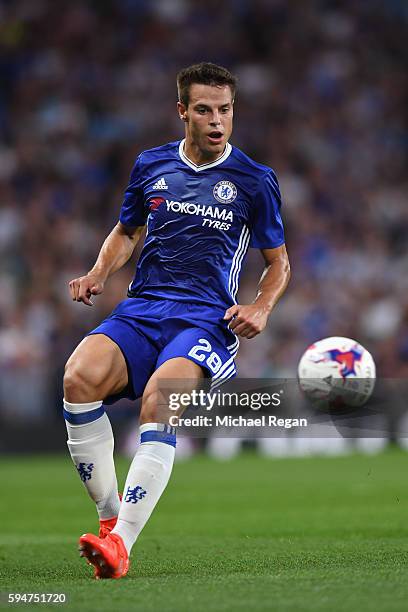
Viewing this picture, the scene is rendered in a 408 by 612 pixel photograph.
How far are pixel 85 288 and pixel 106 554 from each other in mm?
1478

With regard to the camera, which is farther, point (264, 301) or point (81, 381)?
point (264, 301)

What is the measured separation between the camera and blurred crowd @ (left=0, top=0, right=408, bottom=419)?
16.6m

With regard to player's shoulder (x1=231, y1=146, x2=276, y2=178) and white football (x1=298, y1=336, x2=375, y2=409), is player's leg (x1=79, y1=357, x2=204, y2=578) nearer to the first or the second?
white football (x1=298, y1=336, x2=375, y2=409)

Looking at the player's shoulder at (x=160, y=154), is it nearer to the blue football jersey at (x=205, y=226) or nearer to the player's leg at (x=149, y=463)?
the blue football jersey at (x=205, y=226)

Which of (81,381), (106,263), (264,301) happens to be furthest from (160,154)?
(81,381)

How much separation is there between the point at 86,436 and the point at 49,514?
432 centimetres

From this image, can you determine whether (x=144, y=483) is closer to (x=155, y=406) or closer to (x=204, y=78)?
(x=155, y=406)

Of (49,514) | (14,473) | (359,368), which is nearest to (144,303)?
(359,368)

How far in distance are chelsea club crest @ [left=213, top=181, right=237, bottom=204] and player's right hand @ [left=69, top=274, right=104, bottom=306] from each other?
2.53 feet

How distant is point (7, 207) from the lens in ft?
59.2

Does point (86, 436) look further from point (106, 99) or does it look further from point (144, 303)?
point (106, 99)

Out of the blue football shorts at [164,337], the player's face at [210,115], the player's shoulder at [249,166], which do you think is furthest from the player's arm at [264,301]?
the player's face at [210,115]

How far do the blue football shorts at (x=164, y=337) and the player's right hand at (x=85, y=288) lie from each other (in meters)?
0.18

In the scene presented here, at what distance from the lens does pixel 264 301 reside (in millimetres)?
5789
